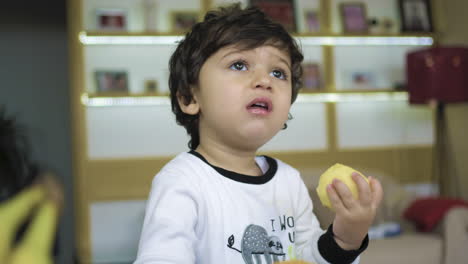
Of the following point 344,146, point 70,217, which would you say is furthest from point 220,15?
point 70,217

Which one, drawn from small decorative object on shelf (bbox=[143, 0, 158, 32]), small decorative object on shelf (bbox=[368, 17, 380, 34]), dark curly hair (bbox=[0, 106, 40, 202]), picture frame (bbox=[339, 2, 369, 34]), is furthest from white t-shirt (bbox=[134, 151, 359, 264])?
small decorative object on shelf (bbox=[368, 17, 380, 34])

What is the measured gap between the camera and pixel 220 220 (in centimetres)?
61

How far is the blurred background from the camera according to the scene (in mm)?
3057

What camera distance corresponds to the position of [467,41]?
3439mm

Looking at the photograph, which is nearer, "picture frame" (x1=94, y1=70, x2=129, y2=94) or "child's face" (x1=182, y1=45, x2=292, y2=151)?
"child's face" (x1=182, y1=45, x2=292, y2=151)

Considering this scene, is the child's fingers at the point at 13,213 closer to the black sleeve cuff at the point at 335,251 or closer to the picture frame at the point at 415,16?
the black sleeve cuff at the point at 335,251

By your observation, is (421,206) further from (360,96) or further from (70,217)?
(70,217)

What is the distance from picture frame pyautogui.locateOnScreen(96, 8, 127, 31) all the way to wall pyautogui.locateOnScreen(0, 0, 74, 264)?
140 cm

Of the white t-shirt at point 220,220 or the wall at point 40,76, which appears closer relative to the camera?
the white t-shirt at point 220,220

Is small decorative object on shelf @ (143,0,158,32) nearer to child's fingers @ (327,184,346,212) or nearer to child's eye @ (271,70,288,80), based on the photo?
child's eye @ (271,70,288,80)

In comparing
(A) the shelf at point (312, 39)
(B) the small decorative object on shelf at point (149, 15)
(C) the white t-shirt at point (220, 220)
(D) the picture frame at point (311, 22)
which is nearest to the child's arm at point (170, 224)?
(C) the white t-shirt at point (220, 220)

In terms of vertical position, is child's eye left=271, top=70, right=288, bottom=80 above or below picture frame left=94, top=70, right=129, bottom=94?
above

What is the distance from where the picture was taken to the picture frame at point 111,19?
3123 mm

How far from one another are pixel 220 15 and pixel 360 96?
292 centimetres
